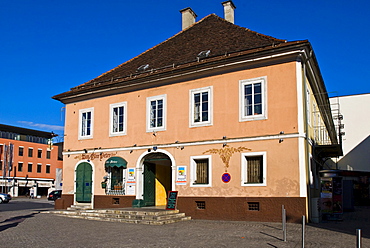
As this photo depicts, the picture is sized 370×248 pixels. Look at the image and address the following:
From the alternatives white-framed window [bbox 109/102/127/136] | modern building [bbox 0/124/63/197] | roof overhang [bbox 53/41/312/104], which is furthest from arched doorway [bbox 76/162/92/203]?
modern building [bbox 0/124/63/197]

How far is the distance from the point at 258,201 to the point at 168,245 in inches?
287

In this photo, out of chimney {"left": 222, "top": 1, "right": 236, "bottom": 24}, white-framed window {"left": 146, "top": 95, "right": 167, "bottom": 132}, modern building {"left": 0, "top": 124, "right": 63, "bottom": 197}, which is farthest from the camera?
modern building {"left": 0, "top": 124, "right": 63, "bottom": 197}

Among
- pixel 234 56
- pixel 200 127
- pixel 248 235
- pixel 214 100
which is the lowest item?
pixel 248 235

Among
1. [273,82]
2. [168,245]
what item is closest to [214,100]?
[273,82]

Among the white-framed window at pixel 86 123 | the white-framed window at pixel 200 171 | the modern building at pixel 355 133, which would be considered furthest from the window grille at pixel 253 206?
the modern building at pixel 355 133

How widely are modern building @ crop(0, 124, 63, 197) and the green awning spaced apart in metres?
43.5

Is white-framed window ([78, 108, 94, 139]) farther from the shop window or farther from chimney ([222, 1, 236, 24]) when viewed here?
chimney ([222, 1, 236, 24])

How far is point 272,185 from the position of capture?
17.4 m

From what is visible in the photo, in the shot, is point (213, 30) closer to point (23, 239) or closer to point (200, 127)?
point (200, 127)

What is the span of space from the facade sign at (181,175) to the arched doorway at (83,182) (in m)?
6.12

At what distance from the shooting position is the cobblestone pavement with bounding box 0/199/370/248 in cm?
1159

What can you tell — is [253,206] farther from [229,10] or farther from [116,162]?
[229,10]

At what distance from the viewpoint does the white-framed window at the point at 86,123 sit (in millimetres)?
24312

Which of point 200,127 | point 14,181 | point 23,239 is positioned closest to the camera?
point 23,239
